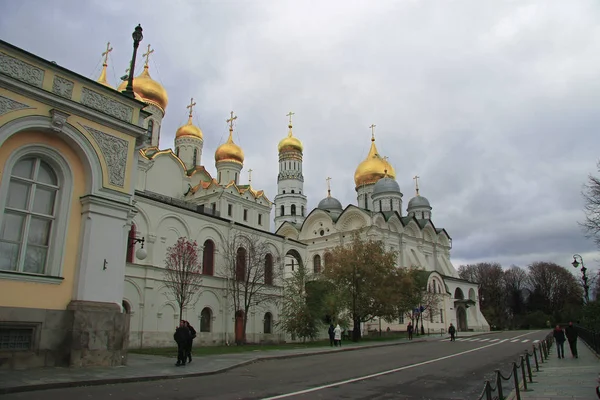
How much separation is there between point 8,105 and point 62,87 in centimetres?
159

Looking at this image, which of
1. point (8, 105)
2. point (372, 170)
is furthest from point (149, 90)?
point (372, 170)

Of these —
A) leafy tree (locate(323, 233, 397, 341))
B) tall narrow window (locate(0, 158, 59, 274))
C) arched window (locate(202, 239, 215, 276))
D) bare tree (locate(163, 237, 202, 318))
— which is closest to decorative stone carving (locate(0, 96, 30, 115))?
tall narrow window (locate(0, 158, 59, 274))

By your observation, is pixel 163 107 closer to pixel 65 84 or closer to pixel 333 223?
pixel 333 223

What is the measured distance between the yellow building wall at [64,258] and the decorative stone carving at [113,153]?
0.75 meters

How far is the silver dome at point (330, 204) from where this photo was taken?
61.1 metres

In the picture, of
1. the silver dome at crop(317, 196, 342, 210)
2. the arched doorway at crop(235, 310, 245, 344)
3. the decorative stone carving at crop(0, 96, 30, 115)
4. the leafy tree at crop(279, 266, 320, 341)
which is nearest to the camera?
the decorative stone carving at crop(0, 96, 30, 115)

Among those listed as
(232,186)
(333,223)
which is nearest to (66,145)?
(232,186)

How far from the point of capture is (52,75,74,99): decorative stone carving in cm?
1248

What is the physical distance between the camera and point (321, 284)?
31703 millimetres

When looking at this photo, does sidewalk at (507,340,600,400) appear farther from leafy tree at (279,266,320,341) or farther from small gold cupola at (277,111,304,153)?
small gold cupola at (277,111,304,153)

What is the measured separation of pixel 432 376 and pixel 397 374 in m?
0.90

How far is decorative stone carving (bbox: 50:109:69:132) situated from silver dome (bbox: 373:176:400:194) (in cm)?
4706

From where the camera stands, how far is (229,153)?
46.4m

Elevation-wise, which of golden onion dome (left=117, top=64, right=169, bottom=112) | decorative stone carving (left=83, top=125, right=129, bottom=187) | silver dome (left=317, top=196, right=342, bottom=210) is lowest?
decorative stone carving (left=83, top=125, right=129, bottom=187)
